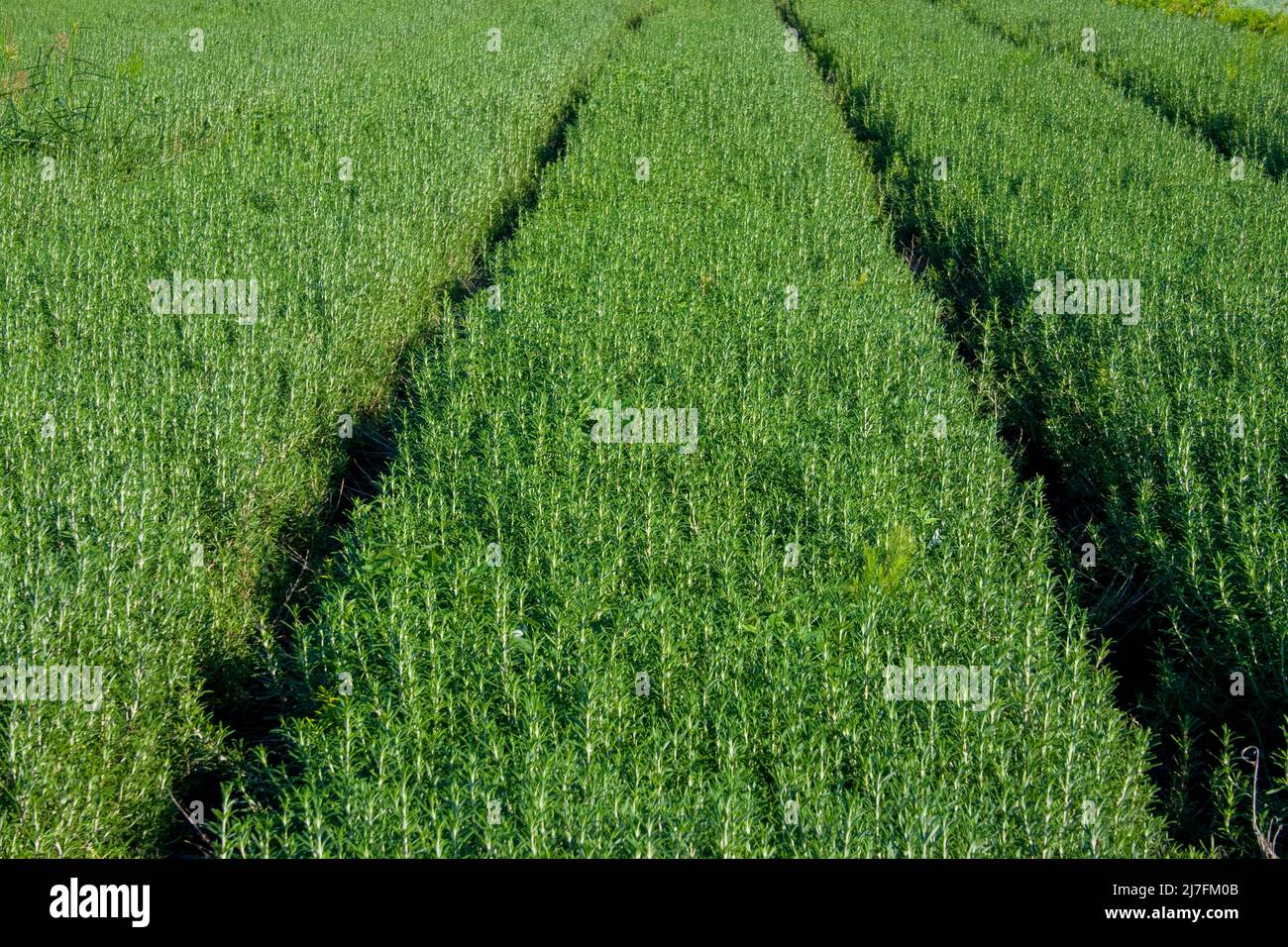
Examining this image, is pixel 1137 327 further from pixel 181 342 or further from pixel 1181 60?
pixel 1181 60

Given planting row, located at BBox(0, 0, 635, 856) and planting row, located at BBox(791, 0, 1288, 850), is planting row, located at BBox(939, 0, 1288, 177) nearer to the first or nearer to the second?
planting row, located at BBox(791, 0, 1288, 850)

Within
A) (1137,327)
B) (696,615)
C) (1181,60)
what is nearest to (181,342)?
(696,615)

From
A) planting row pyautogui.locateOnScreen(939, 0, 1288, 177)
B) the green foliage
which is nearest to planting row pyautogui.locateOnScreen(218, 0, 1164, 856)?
planting row pyautogui.locateOnScreen(939, 0, 1288, 177)

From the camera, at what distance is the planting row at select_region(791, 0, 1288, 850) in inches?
173

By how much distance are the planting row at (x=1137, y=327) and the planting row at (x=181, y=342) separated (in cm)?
397

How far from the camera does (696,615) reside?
395cm

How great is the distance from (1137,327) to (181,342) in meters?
6.00

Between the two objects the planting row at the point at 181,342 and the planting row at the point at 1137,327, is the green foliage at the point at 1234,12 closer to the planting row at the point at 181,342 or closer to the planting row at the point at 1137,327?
the planting row at the point at 1137,327

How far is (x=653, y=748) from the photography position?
333cm

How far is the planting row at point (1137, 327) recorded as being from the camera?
4387 millimetres

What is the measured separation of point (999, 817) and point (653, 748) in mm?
1089

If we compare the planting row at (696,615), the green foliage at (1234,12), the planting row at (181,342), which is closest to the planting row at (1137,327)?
the planting row at (696,615)

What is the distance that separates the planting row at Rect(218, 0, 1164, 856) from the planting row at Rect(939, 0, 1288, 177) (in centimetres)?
694

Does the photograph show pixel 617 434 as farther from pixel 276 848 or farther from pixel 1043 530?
pixel 276 848
